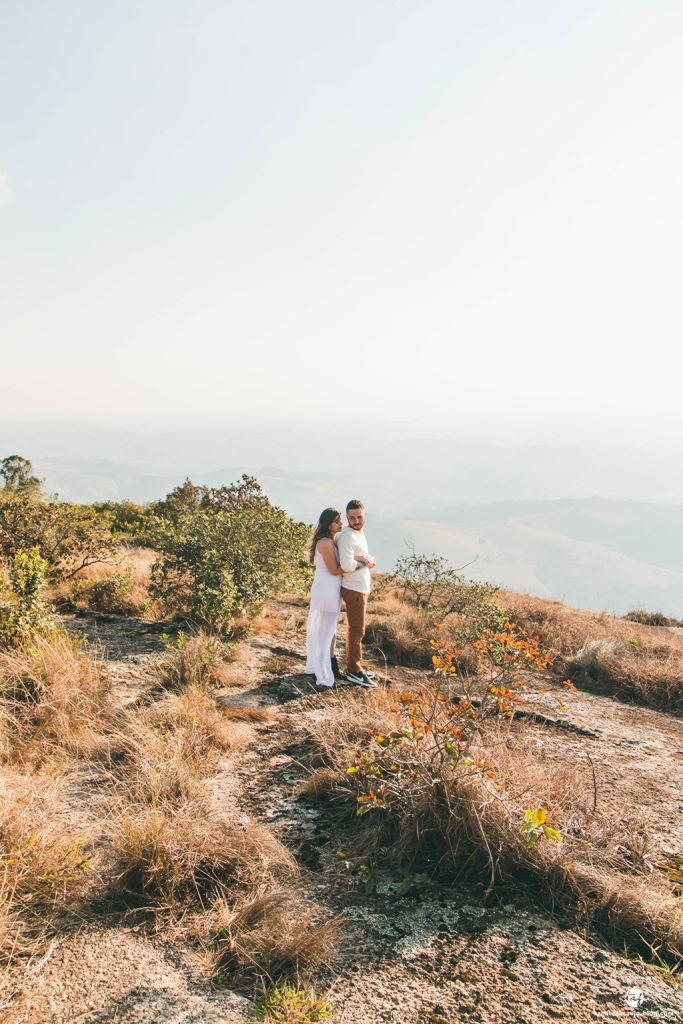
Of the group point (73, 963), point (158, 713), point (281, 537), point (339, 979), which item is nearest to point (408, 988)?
point (339, 979)

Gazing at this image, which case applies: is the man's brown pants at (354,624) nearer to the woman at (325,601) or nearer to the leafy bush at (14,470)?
the woman at (325,601)

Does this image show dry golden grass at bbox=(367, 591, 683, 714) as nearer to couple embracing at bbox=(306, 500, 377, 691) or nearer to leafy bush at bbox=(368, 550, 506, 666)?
leafy bush at bbox=(368, 550, 506, 666)

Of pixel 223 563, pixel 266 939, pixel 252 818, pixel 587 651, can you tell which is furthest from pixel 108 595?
pixel 587 651

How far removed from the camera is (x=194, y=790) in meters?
4.04

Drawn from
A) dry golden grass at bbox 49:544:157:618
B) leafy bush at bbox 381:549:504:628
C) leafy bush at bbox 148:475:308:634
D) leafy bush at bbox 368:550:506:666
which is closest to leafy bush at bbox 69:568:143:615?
dry golden grass at bbox 49:544:157:618

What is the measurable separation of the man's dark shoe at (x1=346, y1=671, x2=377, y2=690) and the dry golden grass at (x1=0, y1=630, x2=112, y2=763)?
305cm

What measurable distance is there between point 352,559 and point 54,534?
479cm

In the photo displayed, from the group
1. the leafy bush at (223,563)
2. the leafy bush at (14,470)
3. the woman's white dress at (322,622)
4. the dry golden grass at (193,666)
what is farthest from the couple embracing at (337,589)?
the leafy bush at (14,470)

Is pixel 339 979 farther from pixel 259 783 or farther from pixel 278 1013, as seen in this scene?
pixel 259 783

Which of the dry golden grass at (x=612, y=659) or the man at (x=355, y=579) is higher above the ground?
the man at (x=355, y=579)

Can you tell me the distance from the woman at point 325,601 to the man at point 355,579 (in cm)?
12

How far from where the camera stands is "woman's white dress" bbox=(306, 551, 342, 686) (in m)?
7.29

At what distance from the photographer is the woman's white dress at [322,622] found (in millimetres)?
7293

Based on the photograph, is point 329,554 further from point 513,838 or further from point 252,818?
point 513,838
